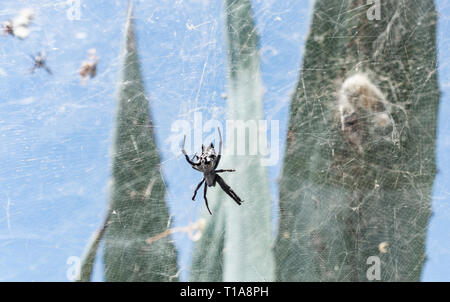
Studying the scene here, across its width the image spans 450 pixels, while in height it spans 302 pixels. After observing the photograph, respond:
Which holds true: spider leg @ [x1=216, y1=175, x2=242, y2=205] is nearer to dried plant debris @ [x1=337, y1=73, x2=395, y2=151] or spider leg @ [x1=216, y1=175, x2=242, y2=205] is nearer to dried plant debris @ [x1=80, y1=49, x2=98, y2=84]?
dried plant debris @ [x1=337, y1=73, x2=395, y2=151]

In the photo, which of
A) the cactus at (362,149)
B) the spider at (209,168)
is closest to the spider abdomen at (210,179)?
the spider at (209,168)

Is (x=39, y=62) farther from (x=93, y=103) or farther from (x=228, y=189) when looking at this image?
(x=228, y=189)

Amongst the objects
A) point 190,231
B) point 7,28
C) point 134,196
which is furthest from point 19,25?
point 190,231

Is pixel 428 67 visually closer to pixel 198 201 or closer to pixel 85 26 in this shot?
pixel 198 201

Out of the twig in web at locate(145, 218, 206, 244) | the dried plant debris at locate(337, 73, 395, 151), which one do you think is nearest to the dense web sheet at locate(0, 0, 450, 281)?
the twig in web at locate(145, 218, 206, 244)

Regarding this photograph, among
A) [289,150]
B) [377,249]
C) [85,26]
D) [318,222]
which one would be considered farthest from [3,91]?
[377,249]

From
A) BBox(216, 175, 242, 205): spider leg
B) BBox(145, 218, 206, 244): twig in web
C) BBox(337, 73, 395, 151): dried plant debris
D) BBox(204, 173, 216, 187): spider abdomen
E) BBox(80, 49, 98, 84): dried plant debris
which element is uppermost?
BBox(80, 49, 98, 84): dried plant debris
